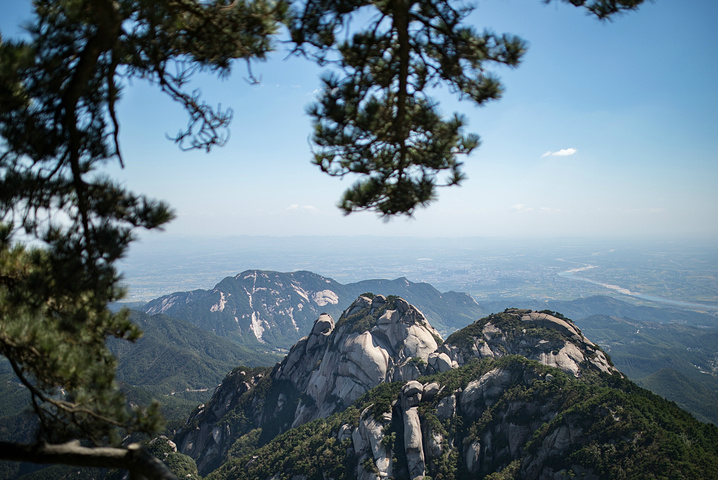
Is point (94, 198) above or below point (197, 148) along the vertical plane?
below

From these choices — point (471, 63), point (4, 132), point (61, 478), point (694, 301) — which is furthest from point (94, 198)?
point (694, 301)

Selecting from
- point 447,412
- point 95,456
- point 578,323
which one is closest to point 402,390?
point 447,412

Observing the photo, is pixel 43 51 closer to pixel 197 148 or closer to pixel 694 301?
pixel 197 148

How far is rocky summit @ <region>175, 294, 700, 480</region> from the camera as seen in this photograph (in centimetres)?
2134

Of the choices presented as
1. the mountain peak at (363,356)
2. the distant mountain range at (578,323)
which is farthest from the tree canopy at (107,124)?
the distant mountain range at (578,323)

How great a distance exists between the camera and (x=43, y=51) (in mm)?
3059

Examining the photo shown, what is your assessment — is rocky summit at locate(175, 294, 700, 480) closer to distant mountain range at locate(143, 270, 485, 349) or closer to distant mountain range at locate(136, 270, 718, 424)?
distant mountain range at locate(136, 270, 718, 424)

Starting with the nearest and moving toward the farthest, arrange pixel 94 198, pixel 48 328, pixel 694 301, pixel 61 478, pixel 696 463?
pixel 48 328 < pixel 94 198 < pixel 696 463 < pixel 61 478 < pixel 694 301

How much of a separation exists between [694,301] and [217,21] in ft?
901

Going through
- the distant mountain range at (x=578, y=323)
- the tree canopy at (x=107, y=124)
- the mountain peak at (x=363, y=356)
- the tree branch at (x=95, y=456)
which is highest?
the tree canopy at (x=107, y=124)

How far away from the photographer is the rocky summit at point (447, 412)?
21.3 meters

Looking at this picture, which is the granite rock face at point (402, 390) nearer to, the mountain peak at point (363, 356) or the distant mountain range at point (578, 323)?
the mountain peak at point (363, 356)

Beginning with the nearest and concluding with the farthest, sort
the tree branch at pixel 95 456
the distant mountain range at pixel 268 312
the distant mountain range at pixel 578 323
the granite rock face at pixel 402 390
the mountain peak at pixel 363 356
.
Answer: the tree branch at pixel 95 456
the granite rock face at pixel 402 390
the mountain peak at pixel 363 356
the distant mountain range at pixel 578 323
the distant mountain range at pixel 268 312

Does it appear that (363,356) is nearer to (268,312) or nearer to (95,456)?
(95,456)
